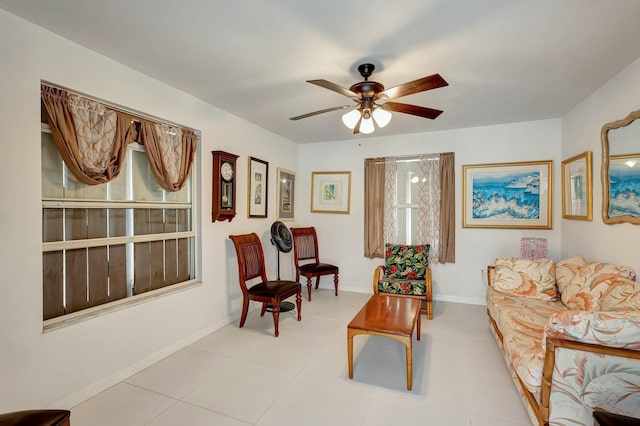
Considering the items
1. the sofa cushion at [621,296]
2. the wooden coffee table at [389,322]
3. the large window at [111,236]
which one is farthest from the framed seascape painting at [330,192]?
the sofa cushion at [621,296]

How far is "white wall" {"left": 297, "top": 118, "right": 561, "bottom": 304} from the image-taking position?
400 centimetres

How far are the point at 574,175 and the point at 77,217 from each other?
492 centimetres

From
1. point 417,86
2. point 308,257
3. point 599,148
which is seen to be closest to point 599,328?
point 417,86

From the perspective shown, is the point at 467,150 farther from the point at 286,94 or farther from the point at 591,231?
the point at 286,94

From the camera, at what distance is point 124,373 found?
94.7 inches

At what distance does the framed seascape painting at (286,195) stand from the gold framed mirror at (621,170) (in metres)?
3.85

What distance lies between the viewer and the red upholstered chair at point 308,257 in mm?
4523

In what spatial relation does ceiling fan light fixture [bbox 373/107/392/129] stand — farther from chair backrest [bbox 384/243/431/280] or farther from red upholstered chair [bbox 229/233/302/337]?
chair backrest [bbox 384/243/431/280]

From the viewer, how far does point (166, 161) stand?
280 cm

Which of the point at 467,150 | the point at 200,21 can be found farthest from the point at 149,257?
the point at 467,150

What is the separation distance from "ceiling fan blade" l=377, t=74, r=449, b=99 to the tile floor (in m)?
2.17

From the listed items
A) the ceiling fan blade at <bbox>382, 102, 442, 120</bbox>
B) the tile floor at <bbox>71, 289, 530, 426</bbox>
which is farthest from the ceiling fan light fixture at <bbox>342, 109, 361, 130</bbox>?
the tile floor at <bbox>71, 289, 530, 426</bbox>

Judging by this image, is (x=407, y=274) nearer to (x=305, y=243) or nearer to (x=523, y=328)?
(x=305, y=243)

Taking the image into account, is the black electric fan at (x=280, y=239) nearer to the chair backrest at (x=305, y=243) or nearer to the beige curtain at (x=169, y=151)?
the chair backrest at (x=305, y=243)
